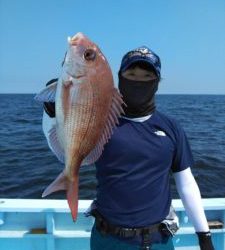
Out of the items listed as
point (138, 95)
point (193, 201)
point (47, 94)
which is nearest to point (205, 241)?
point (193, 201)

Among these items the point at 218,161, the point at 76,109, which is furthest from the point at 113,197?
the point at 218,161

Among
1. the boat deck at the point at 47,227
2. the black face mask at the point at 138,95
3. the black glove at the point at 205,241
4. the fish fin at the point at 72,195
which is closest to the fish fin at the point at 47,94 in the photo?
the fish fin at the point at 72,195

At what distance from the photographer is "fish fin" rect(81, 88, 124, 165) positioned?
2.01 m

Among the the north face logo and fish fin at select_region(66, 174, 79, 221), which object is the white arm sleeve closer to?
the the north face logo

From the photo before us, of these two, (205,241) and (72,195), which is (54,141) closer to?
(72,195)

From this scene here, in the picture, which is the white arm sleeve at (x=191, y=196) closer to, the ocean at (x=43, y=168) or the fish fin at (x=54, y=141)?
the fish fin at (x=54, y=141)

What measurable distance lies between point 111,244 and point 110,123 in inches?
32.7

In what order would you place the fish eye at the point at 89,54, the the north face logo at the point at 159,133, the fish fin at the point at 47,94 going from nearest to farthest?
the fish eye at the point at 89,54 → the fish fin at the point at 47,94 → the the north face logo at the point at 159,133

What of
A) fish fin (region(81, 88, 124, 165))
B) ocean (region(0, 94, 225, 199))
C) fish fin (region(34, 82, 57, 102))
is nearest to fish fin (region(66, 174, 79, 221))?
fish fin (region(81, 88, 124, 165))

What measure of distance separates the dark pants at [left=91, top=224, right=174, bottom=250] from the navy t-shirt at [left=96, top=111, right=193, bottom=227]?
0.37ft

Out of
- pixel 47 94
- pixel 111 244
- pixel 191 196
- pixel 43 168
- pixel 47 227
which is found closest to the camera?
pixel 47 94

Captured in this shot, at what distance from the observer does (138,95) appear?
7.89 ft

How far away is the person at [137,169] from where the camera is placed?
2.42 m

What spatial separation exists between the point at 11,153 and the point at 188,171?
47.2 ft
